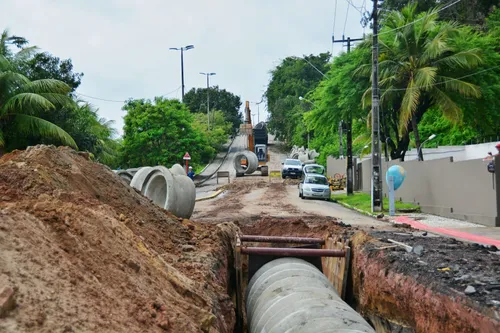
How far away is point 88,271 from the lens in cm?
473

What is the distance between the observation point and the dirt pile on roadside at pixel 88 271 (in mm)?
3871

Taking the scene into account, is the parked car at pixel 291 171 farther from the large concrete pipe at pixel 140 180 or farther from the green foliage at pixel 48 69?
the large concrete pipe at pixel 140 180

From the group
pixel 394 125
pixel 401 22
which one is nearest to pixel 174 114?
pixel 394 125

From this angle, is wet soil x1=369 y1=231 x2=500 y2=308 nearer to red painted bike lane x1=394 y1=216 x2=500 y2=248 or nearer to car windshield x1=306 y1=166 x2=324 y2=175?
red painted bike lane x1=394 y1=216 x2=500 y2=248

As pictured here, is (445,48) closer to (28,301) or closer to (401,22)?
(401,22)

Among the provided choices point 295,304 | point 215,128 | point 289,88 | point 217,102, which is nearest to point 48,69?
point 295,304

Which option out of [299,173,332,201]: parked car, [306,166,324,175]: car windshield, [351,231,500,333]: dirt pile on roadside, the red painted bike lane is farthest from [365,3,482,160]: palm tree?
[306,166,324,175]: car windshield

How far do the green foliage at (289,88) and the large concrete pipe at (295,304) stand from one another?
72641 mm

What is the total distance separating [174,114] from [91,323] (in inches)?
1801

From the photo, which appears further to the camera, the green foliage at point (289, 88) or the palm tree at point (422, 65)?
the green foliage at point (289, 88)

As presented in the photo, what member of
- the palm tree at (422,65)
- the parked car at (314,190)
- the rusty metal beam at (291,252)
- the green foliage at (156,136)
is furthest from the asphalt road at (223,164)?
the rusty metal beam at (291,252)

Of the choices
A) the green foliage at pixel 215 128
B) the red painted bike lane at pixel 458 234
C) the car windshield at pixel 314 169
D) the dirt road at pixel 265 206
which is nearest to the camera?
the red painted bike lane at pixel 458 234

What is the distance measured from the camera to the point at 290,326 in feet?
22.3

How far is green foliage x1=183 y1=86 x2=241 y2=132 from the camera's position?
107 m
